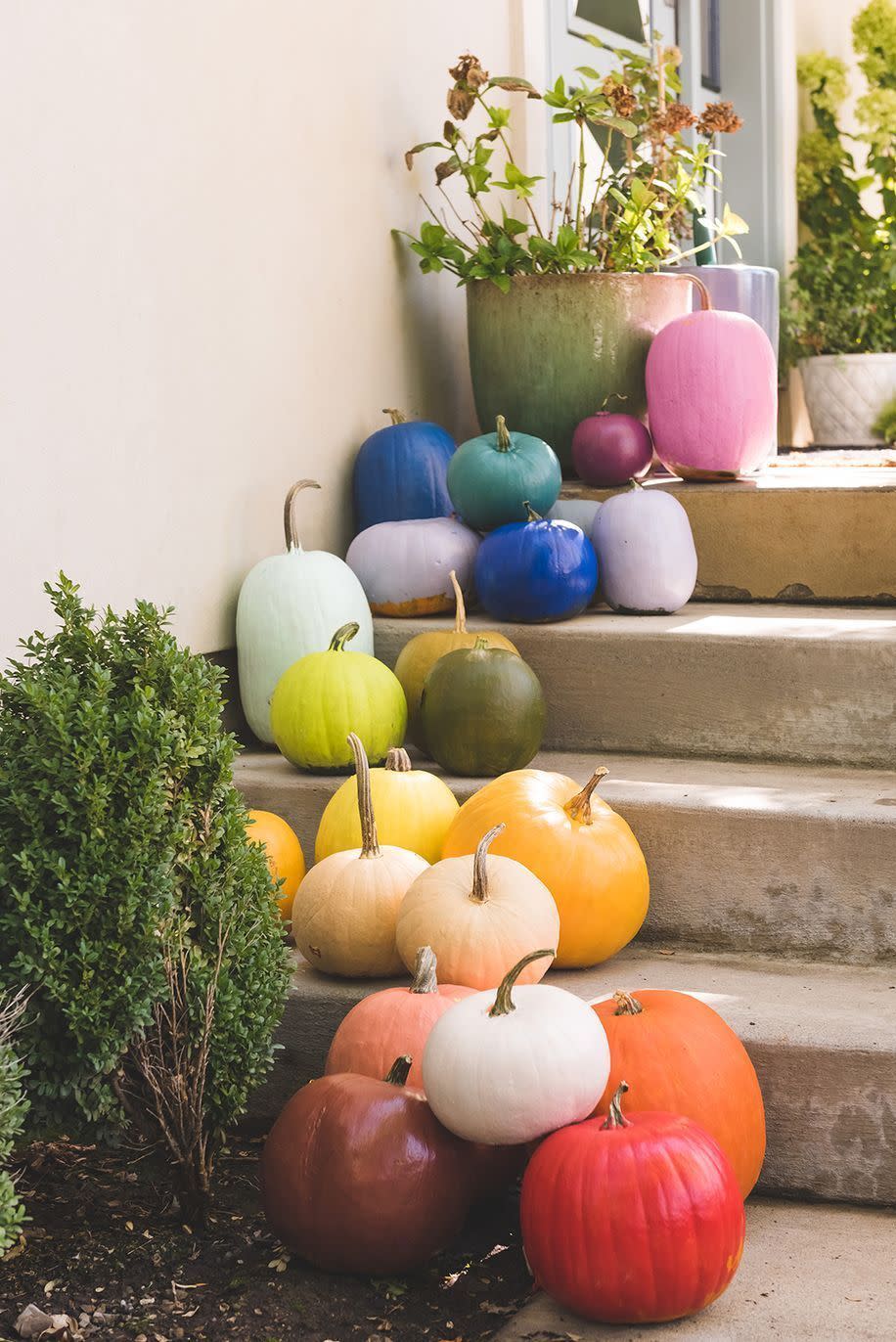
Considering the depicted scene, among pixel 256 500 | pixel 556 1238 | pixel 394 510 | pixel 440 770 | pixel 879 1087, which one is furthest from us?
pixel 394 510

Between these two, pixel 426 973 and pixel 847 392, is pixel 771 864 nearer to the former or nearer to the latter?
pixel 426 973

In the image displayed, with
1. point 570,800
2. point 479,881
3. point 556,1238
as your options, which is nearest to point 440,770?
point 570,800

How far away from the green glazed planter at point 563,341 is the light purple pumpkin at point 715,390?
7.1 inches

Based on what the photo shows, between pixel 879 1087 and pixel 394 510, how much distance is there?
1948 millimetres

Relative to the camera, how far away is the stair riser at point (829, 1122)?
2.10 m

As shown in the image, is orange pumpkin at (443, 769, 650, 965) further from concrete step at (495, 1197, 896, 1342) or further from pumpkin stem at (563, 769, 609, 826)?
concrete step at (495, 1197, 896, 1342)

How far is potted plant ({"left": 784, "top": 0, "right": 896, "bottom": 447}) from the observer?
6.04m

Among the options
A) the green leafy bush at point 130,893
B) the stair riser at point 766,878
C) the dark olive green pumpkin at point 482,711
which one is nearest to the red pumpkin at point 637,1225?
the green leafy bush at point 130,893

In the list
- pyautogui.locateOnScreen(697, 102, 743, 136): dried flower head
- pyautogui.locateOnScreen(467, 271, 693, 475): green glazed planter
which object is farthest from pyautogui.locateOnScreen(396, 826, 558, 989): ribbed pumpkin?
pyautogui.locateOnScreen(697, 102, 743, 136): dried flower head

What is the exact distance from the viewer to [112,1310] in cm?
187

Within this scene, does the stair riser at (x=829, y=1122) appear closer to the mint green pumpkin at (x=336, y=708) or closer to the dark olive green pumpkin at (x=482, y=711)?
the dark olive green pumpkin at (x=482, y=711)

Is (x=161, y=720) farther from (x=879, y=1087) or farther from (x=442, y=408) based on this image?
(x=442, y=408)

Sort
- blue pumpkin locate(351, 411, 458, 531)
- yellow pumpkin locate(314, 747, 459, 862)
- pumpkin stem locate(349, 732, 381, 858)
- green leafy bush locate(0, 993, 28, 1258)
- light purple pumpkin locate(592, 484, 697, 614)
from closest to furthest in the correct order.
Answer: green leafy bush locate(0, 993, 28, 1258), pumpkin stem locate(349, 732, 381, 858), yellow pumpkin locate(314, 747, 459, 862), light purple pumpkin locate(592, 484, 697, 614), blue pumpkin locate(351, 411, 458, 531)

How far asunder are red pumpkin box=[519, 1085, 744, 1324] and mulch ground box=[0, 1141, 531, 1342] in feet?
0.57
